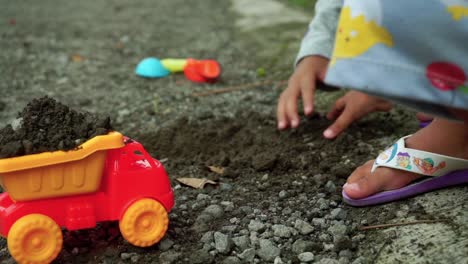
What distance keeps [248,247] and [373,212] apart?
0.35 meters

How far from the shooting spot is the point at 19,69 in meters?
3.06

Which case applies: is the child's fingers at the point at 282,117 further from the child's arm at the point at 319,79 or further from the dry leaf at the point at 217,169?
the dry leaf at the point at 217,169

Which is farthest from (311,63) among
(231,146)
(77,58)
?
(77,58)

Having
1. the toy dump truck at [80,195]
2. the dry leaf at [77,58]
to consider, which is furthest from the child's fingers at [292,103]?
the dry leaf at [77,58]

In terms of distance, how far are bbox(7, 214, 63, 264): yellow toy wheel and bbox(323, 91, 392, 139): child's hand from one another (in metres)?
Result: 1.01

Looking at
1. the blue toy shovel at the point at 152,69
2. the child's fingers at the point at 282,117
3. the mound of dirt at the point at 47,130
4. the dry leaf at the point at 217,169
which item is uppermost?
the mound of dirt at the point at 47,130

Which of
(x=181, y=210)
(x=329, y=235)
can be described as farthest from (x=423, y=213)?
(x=181, y=210)

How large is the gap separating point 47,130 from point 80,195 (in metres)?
0.17

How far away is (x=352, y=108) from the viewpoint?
197 centimetres

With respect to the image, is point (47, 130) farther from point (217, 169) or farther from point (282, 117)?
point (282, 117)

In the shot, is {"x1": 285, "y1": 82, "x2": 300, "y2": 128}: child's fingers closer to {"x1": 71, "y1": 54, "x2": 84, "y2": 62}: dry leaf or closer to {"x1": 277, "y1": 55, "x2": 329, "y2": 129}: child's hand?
{"x1": 277, "y1": 55, "x2": 329, "y2": 129}: child's hand

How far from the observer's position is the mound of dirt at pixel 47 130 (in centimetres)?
121

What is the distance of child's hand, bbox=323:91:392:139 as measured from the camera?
195cm

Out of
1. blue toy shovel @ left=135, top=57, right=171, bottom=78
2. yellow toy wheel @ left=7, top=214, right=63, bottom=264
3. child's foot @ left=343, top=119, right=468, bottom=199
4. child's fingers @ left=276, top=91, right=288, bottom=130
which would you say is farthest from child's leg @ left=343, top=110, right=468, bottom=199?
blue toy shovel @ left=135, top=57, right=171, bottom=78
